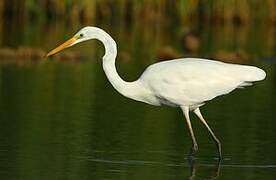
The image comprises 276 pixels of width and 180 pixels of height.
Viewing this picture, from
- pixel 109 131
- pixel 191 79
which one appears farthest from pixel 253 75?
pixel 109 131

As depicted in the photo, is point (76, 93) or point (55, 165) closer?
point (55, 165)

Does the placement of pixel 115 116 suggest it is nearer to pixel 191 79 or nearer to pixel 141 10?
pixel 191 79

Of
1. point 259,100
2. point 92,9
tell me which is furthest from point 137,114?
point 92,9

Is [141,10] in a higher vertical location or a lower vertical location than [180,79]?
higher

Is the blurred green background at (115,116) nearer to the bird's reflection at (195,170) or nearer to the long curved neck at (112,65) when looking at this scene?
the bird's reflection at (195,170)

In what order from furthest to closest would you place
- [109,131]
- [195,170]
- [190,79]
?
[109,131] < [190,79] < [195,170]

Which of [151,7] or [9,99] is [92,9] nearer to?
[151,7]

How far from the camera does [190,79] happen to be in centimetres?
1241

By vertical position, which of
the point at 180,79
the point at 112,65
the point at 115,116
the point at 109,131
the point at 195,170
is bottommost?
the point at 195,170

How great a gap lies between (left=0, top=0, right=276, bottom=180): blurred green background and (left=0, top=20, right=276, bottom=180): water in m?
0.01

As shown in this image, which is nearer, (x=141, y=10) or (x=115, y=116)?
(x=115, y=116)

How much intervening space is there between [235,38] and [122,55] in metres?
7.73

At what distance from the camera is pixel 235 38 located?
3169 centimetres

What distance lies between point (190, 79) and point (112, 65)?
855 millimetres
